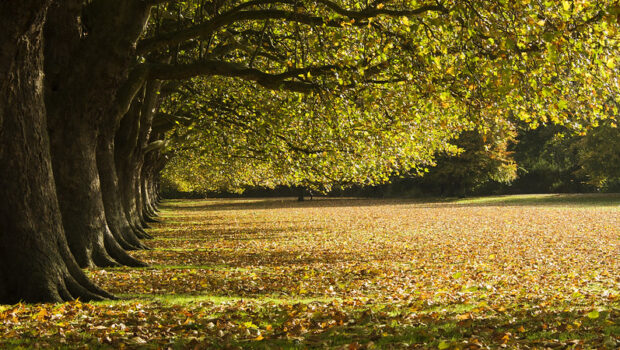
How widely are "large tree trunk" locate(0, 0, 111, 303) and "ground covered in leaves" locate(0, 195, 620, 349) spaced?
579mm

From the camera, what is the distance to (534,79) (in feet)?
31.2

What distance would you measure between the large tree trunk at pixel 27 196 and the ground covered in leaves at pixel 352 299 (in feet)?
1.90

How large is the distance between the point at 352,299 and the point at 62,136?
6.74 meters

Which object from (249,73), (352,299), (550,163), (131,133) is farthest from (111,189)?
(550,163)

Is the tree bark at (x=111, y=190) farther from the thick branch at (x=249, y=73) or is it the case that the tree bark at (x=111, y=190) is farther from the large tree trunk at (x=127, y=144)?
the thick branch at (x=249, y=73)

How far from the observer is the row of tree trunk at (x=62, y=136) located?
310 inches

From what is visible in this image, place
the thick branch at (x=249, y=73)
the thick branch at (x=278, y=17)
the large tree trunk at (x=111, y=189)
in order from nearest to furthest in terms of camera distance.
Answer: the thick branch at (x=278, y=17) → the thick branch at (x=249, y=73) → the large tree trunk at (x=111, y=189)

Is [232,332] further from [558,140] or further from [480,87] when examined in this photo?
[558,140]

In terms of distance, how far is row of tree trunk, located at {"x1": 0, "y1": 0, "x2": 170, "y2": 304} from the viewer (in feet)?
25.9

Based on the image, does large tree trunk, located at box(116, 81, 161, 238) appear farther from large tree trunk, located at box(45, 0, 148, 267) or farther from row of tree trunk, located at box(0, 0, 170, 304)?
large tree trunk, located at box(45, 0, 148, 267)

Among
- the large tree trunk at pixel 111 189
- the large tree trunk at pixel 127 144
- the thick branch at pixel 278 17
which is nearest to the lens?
the thick branch at pixel 278 17

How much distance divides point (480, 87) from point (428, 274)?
16.7 feet

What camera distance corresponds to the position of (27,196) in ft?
26.6

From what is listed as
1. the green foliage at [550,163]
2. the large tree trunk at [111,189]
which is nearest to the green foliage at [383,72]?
the large tree trunk at [111,189]
